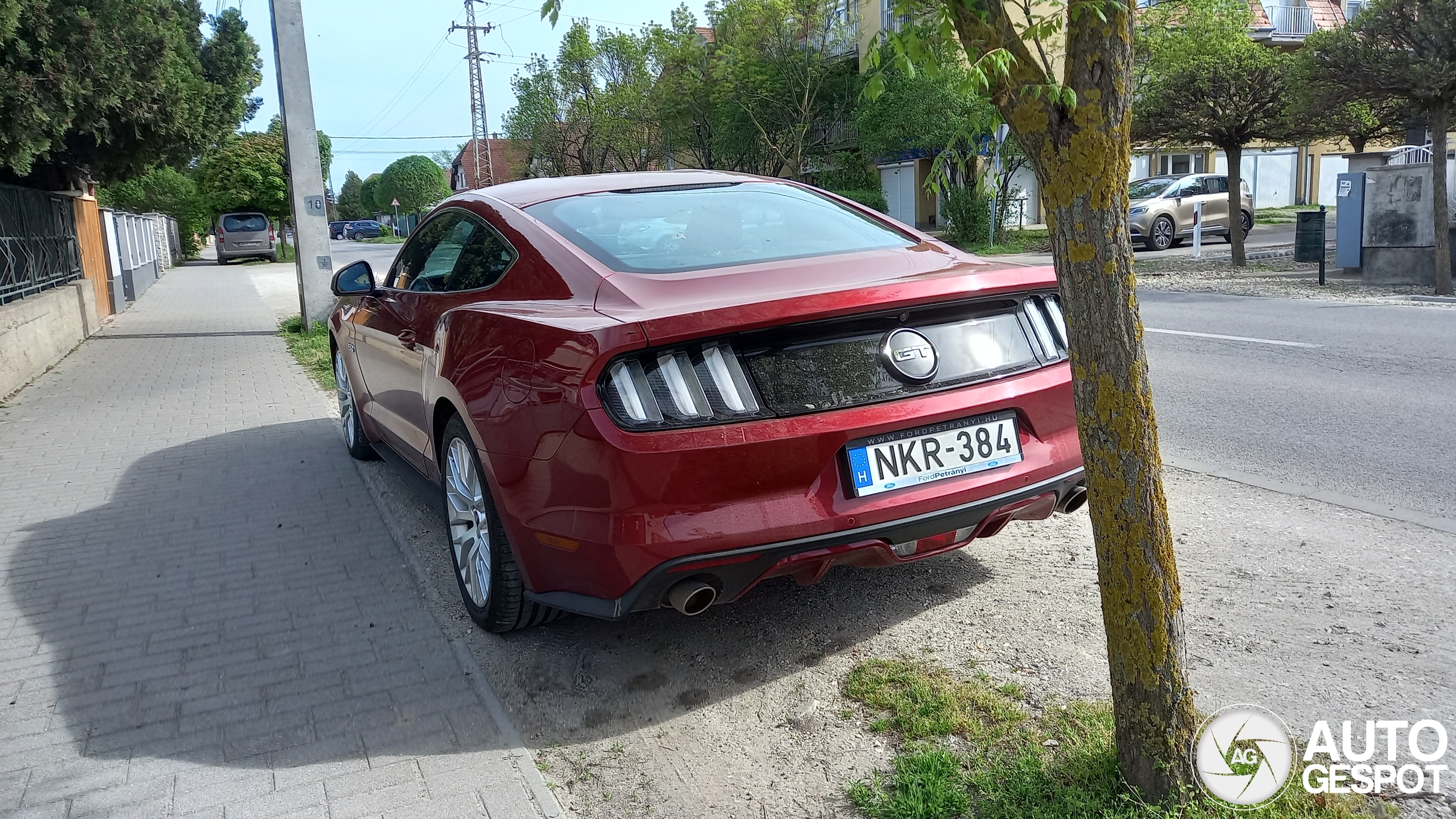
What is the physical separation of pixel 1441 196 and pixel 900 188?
26.8m

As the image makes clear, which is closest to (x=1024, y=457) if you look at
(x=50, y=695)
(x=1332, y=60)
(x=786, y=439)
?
(x=786, y=439)

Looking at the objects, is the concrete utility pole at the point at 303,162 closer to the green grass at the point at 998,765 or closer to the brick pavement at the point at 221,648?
the brick pavement at the point at 221,648

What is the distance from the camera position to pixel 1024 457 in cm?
338

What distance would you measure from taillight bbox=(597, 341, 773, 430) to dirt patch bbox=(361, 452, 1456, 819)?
2.96ft

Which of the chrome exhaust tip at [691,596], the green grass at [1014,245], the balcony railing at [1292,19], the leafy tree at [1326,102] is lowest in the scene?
the chrome exhaust tip at [691,596]

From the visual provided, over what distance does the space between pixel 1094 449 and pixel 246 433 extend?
268 inches

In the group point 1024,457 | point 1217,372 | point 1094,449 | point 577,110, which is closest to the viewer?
point 1094,449

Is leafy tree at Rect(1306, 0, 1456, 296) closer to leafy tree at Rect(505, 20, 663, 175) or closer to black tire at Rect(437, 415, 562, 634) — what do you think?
black tire at Rect(437, 415, 562, 634)

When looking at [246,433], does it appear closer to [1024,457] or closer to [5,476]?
[5,476]

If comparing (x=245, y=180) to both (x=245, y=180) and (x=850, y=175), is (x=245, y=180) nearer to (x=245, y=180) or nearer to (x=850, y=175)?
(x=245, y=180)

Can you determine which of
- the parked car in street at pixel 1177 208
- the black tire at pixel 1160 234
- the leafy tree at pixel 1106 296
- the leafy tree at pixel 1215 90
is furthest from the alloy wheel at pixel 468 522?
the black tire at pixel 1160 234

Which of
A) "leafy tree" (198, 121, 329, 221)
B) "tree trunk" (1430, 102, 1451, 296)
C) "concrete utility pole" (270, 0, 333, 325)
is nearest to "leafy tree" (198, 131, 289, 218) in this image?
"leafy tree" (198, 121, 329, 221)

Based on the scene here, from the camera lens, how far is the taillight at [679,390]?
9.61ft

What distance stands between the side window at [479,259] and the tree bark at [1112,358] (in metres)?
2.14
